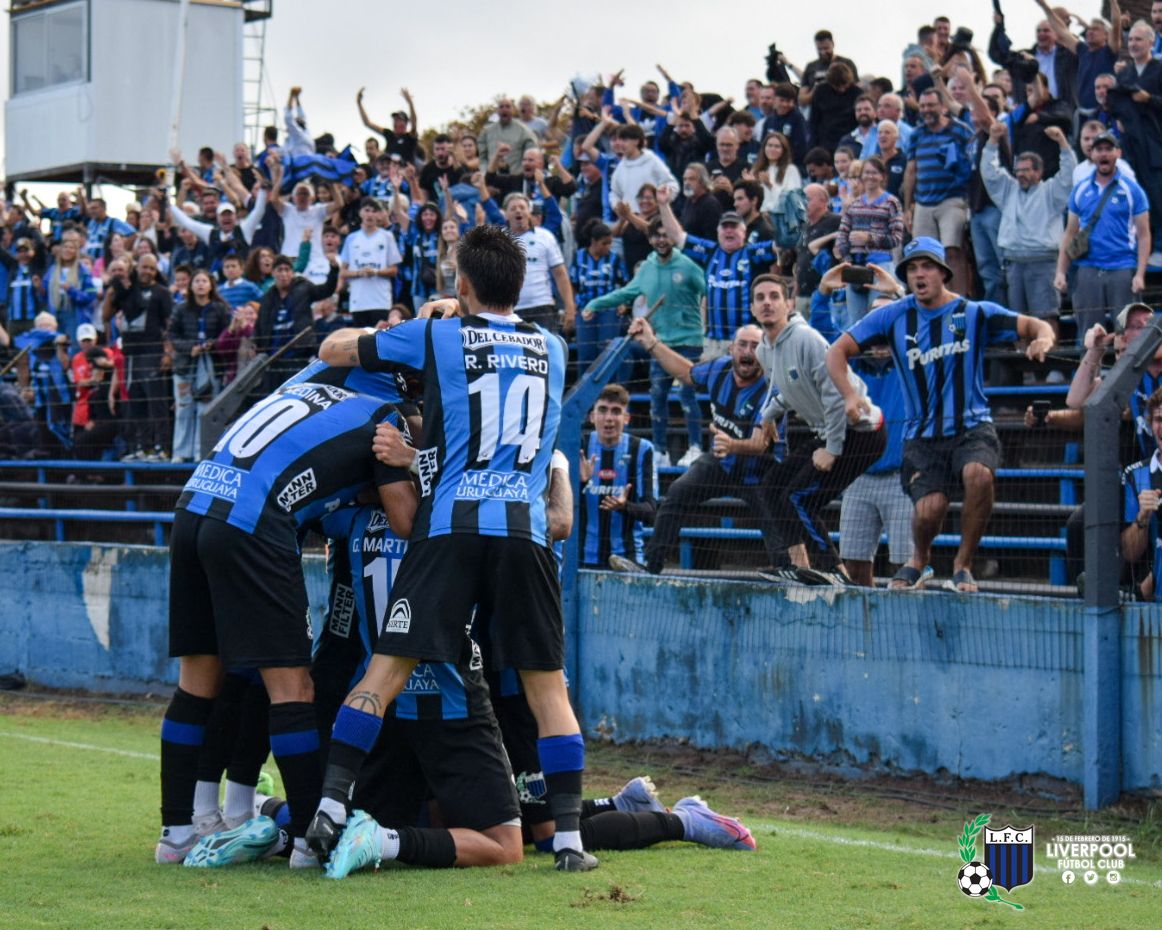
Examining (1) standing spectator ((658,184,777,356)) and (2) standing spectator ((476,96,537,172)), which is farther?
(2) standing spectator ((476,96,537,172))

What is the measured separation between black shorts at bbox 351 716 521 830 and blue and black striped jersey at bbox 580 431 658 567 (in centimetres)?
455

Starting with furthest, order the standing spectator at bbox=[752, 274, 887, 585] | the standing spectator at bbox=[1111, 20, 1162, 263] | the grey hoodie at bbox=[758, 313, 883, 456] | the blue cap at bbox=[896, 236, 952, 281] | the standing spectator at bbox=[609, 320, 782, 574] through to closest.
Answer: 1. the standing spectator at bbox=[1111, 20, 1162, 263]
2. the standing spectator at bbox=[609, 320, 782, 574]
3. the grey hoodie at bbox=[758, 313, 883, 456]
4. the standing spectator at bbox=[752, 274, 887, 585]
5. the blue cap at bbox=[896, 236, 952, 281]

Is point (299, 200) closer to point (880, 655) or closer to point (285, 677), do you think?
point (880, 655)

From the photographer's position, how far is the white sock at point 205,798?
6766mm

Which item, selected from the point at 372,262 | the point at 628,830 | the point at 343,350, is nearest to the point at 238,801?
the point at 628,830

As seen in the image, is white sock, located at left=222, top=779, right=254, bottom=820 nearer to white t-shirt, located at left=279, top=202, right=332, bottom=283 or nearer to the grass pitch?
the grass pitch

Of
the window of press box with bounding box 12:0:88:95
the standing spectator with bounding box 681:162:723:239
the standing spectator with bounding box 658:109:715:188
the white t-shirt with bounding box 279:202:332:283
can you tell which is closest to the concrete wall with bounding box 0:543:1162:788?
the standing spectator with bounding box 681:162:723:239

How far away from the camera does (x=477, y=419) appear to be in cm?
627

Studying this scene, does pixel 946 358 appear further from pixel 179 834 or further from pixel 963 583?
pixel 179 834

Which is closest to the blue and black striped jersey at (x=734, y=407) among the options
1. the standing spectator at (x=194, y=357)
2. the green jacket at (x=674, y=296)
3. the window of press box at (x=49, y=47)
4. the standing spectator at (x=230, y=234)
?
the green jacket at (x=674, y=296)

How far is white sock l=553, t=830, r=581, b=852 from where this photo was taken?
6203mm

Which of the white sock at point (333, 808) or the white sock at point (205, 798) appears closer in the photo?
the white sock at point (333, 808)

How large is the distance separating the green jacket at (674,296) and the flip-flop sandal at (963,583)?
4.70 metres

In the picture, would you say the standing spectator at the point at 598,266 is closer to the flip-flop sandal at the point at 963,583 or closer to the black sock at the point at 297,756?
the flip-flop sandal at the point at 963,583
